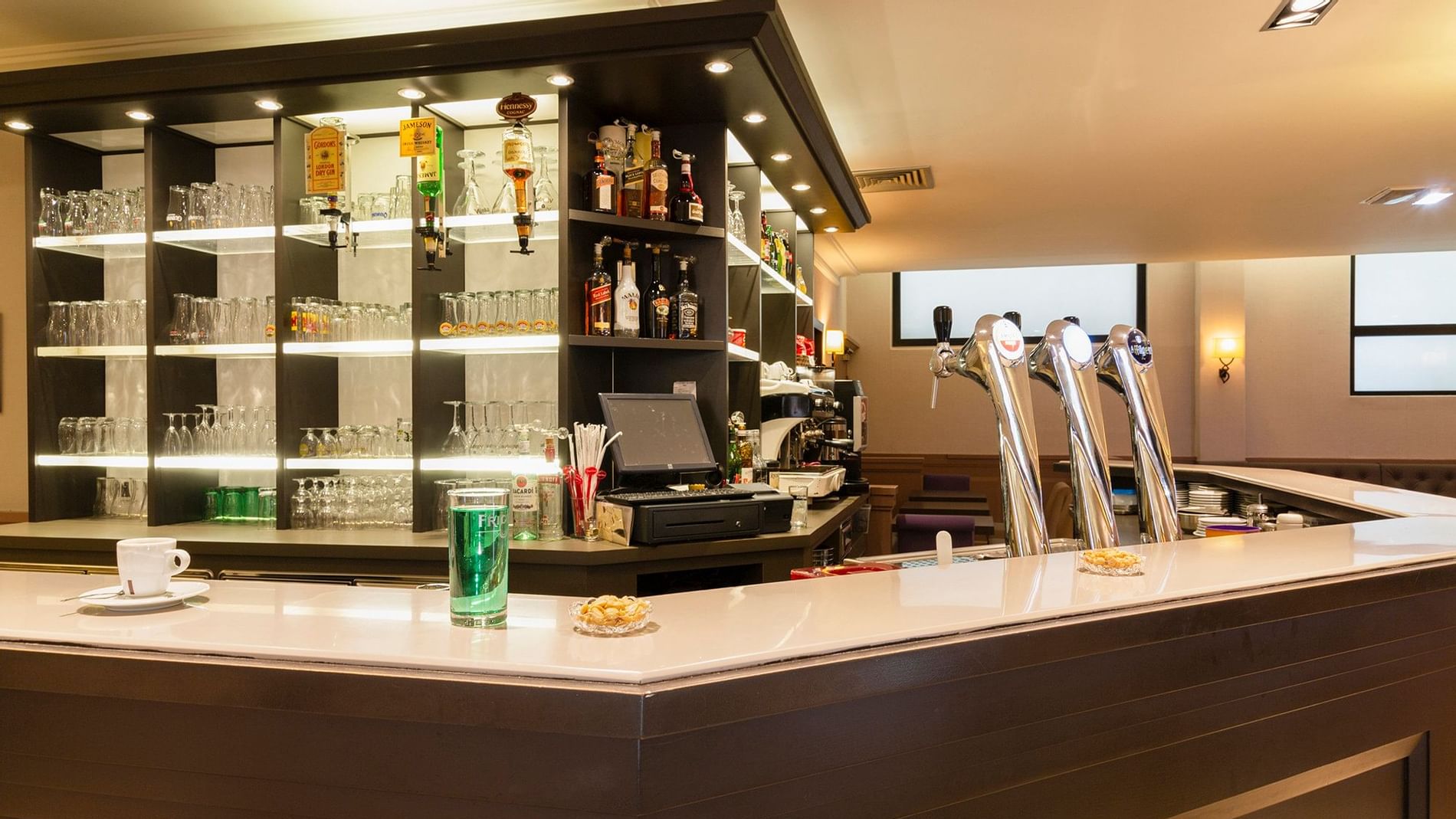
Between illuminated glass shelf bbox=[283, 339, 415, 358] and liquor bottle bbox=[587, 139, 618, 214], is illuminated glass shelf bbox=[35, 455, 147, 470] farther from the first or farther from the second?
liquor bottle bbox=[587, 139, 618, 214]

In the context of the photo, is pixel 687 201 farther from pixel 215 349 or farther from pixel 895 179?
pixel 895 179

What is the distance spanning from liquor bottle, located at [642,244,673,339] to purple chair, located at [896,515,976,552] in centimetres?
246

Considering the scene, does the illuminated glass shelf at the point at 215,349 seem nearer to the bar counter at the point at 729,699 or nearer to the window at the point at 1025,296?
the bar counter at the point at 729,699

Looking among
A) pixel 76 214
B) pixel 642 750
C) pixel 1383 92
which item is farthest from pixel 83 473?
pixel 1383 92

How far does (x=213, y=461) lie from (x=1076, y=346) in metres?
3.21

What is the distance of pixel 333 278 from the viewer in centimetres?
369

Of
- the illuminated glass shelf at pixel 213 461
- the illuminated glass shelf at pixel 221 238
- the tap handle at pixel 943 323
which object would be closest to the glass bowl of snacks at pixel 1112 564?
the tap handle at pixel 943 323

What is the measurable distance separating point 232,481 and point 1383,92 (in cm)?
540

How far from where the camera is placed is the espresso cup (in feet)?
4.40

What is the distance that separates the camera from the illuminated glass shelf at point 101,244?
3566 millimetres

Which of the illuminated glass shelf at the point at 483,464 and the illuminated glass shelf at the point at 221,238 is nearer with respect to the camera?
the illuminated glass shelf at the point at 483,464

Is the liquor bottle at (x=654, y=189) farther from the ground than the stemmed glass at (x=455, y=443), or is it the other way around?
the liquor bottle at (x=654, y=189)

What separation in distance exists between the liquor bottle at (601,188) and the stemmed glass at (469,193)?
1.44ft

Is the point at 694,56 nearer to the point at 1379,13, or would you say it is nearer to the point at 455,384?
the point at 455,384
